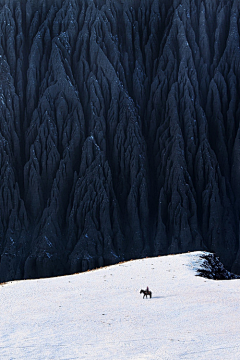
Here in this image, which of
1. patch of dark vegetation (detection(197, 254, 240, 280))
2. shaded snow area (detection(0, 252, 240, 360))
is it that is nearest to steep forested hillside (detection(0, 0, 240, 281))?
patch of dark vegetation (detection(197, 254, 240, 280))

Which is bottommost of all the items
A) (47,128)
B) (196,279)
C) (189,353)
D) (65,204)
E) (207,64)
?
(189,353)

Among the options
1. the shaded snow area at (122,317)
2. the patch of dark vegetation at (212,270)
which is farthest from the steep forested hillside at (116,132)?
the shaded snow area at (122,317)

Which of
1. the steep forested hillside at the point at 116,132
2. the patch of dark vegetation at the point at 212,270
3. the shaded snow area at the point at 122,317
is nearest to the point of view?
the shaded snow area at the point at 122,317

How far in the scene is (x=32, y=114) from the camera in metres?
63.1

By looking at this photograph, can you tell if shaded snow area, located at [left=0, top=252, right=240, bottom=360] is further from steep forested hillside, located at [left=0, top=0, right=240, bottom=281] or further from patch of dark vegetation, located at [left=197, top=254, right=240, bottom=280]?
steep forested hillside, located at [left=0, top=0, right=240, bottom=281]

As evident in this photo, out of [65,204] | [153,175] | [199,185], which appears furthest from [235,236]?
[65,204]

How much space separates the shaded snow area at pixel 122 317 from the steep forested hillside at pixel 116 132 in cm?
3037

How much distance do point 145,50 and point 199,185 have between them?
20729mm

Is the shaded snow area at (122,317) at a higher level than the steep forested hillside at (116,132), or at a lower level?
lower

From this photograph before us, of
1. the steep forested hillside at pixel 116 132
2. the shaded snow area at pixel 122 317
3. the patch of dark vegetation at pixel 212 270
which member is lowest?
the shaded snow area at pixel 122 317

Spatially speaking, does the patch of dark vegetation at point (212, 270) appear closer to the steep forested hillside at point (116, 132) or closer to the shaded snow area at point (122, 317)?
the shaded snow area at point (122, 317)

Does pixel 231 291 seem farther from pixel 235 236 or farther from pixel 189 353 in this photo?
pixel 235 236

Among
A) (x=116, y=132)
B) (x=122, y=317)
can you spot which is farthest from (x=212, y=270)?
(x=116, y=132)

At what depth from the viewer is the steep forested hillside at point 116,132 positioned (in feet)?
184
